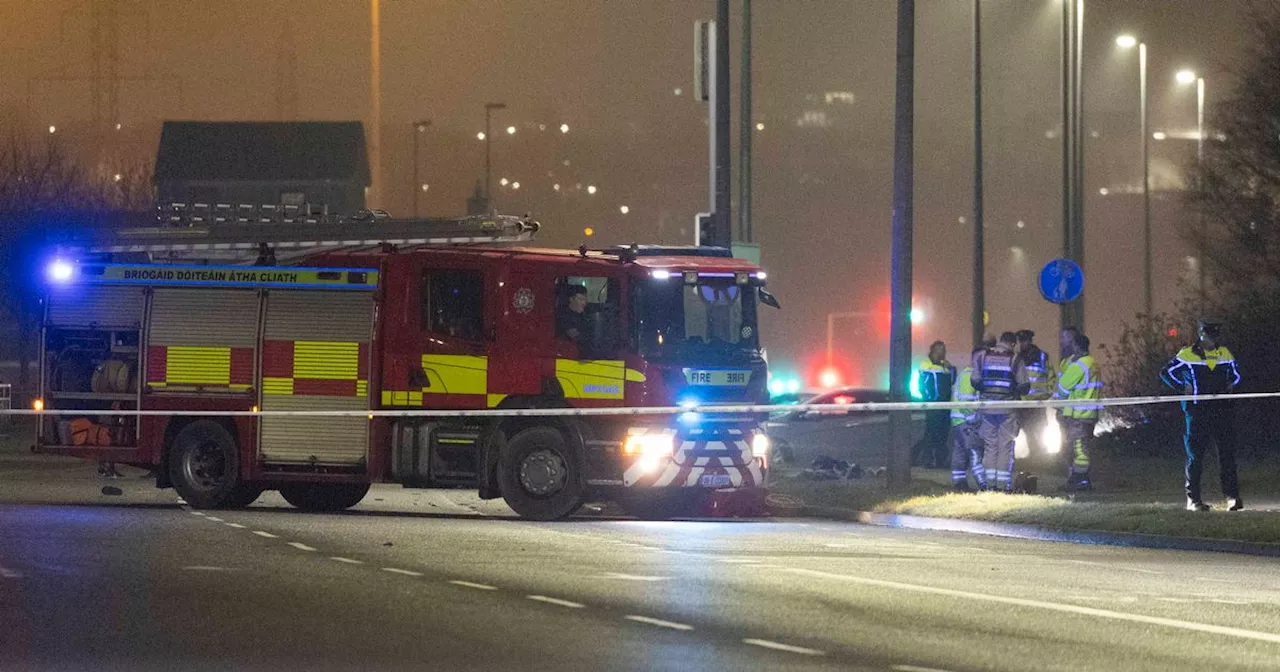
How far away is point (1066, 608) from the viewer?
38.9 ft

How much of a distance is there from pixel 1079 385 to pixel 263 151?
78.6 meters

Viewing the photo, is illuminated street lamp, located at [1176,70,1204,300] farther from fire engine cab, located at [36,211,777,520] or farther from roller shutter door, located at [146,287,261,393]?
roller shutter door, located at [146,287,261,393]

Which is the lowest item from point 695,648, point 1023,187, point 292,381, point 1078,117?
point 695,648

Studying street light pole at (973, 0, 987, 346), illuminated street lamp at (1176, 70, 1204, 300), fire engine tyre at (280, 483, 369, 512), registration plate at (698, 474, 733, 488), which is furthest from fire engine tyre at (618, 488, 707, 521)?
street light pole at (973, 0, 987, 346)

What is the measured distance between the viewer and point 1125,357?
31297 millimetres

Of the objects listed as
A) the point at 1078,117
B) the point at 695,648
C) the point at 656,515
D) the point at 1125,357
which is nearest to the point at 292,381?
the point at 656,515

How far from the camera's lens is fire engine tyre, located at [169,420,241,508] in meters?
20.4

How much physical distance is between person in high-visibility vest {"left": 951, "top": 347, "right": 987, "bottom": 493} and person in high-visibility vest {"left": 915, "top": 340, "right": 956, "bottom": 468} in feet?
7.87

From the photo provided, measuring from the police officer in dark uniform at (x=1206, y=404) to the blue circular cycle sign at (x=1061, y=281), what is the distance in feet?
15.3

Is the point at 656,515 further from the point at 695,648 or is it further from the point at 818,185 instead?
the point at 818,185

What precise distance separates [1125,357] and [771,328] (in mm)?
58733

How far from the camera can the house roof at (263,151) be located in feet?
313

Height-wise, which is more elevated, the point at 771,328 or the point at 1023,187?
the point at 1023,187

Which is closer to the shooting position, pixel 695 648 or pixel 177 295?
pixel 695 648
